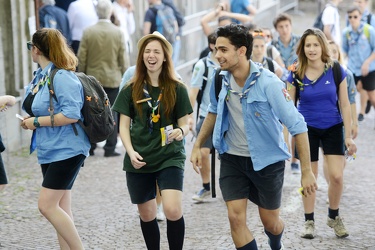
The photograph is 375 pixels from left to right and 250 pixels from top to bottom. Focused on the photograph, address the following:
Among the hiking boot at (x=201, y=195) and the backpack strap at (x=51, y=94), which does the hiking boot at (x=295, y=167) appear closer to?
the hiking boot at (x=201, y=195)

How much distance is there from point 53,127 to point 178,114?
0.93m

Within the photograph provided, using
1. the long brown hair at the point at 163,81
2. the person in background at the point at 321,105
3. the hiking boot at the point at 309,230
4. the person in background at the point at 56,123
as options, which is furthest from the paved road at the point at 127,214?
the long brown hair at the point at 163,81

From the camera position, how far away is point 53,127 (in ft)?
22.0

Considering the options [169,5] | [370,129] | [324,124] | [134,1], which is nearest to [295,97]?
[324,124]

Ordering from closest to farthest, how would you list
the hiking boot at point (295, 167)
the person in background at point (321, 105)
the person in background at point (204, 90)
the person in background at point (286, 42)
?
the person in background at point (321, 105)
the person in background at point (204, 90)
the hiking boot at point (295, 167)
the person in background at point (286, 42)

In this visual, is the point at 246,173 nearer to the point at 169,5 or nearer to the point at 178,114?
the point at 178,114

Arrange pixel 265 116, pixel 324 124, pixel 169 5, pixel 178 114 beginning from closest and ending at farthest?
1. pixel 265 116
2. pixel 178 114
3. pixel 324 124
4. pixel 169 5

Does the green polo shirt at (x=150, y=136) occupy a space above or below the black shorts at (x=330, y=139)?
above

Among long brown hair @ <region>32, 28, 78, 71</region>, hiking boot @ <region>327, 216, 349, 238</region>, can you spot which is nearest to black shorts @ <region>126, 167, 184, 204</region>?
long brown hair @ <region>32, 28, 78, 71</region>

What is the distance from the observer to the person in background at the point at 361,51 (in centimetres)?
1430

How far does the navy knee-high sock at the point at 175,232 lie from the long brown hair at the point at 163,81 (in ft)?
2.61

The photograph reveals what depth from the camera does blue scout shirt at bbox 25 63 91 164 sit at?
6633 mm

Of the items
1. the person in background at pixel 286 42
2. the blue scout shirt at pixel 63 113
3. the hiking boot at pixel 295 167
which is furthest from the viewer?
the person in background at pixel 286 42

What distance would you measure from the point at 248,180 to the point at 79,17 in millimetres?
6748
